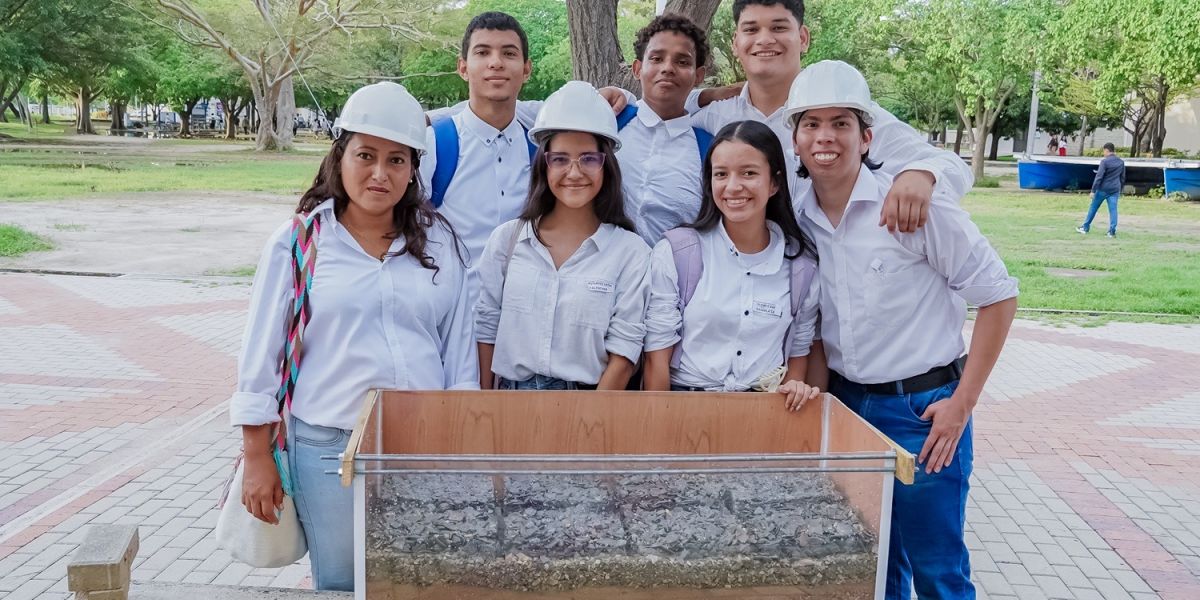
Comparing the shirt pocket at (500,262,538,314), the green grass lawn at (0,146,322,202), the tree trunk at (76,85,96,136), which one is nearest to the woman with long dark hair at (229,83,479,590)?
the shirt pocket at (500,262,538,314)

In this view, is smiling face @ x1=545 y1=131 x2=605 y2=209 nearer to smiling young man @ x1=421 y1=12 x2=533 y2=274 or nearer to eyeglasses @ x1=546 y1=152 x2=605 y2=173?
eyeglasses @ x1=546 y1=152 x2=605 y2=173

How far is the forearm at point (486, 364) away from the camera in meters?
2.54

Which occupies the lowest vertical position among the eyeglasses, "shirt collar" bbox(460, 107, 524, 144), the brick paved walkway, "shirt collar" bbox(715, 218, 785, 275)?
the brick paved walkway

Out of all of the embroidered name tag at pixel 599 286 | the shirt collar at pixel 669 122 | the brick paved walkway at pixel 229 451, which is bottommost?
the brick paved walkway at pixel 229 451

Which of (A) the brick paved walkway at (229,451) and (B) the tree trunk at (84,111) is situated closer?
(A) the brick paved walkway at (229,451)

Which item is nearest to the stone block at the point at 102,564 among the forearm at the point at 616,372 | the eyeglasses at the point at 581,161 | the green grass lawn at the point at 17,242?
the forearm at the point at 616,372

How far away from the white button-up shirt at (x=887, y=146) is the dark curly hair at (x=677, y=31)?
222mm

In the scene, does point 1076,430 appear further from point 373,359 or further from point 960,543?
point 373,359

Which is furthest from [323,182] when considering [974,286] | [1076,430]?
[1076,430]

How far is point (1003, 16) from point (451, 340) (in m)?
25.3

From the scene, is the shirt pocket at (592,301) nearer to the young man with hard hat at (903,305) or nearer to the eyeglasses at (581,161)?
the eyeglasses at (581,161)

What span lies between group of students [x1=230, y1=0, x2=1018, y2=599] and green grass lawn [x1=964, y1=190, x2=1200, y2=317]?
341 inches

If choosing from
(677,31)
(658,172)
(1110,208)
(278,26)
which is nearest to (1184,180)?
(1110,208)

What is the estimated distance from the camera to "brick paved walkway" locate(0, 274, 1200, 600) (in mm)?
4016
